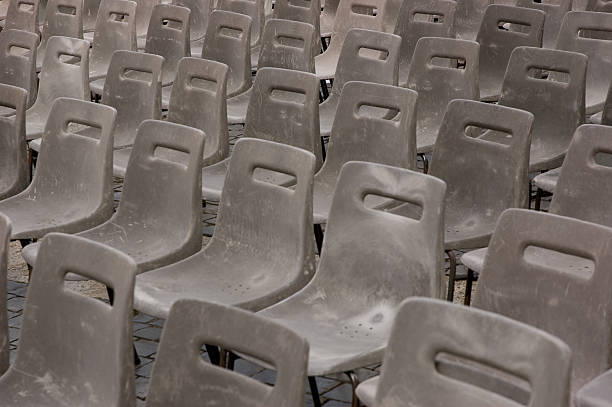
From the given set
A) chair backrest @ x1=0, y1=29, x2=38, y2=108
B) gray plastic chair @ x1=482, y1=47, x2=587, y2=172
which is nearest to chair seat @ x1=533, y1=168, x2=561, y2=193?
gray plastic chair @ x1=482, y1=47, x2=587, y2=172

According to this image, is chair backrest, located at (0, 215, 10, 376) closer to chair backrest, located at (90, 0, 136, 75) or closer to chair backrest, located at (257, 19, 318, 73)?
chair backrest, located at (257, 19, 318, 73)

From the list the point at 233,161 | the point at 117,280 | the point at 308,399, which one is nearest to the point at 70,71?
the point at 233,161

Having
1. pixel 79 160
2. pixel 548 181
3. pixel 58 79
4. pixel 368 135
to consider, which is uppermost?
pixel 368 135

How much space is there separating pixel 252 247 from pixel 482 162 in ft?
3.31

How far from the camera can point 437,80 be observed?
5488 millimetres

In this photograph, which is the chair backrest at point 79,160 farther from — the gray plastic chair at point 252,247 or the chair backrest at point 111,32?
the chair backrest at point 111,32

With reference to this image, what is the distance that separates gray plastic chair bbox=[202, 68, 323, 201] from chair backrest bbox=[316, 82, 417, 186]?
0.18m

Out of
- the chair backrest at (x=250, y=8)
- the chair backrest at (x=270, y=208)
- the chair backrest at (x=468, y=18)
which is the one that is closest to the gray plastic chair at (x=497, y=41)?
the chair backrest at (x=468, y=18)

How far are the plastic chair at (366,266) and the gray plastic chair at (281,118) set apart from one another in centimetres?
123

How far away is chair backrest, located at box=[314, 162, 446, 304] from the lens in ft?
→ 10.9

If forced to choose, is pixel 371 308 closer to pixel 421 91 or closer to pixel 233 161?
pixel 233 161

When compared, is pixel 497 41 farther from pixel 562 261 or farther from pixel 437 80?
pixel 562 261

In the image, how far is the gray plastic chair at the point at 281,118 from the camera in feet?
15.6

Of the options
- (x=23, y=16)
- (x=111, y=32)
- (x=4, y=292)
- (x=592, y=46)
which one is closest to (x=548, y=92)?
(x=592, y=46)
